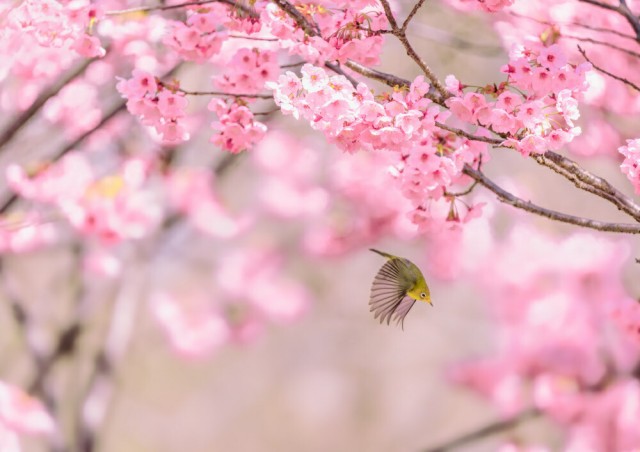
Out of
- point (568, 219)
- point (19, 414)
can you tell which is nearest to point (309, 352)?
point (19, 414)

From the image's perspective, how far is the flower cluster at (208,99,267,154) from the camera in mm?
1761

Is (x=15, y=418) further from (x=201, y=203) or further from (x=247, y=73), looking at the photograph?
(x=247, y=73)

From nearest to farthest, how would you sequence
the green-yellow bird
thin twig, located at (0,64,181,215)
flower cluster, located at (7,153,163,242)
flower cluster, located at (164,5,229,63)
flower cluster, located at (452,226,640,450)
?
1. the green-yellow bird
2. flower cluster, located at (164,5,229,63)
3. thin twig, located at (0,64,181,215)
4. flower cluster, located at (7,153,163,242)
5. flower cluster, located at (452,226,640,450)

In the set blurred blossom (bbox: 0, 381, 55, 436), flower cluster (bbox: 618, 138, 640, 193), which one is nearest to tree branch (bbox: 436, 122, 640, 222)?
flower cluster (bbox: 618, 138, 640, 193)

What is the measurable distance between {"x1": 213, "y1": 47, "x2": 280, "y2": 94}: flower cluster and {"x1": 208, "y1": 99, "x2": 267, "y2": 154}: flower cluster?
6 cm

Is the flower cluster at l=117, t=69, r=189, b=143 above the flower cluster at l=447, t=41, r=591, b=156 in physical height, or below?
below

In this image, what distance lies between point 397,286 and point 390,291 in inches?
1.1

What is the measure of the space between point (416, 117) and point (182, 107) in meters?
0.59

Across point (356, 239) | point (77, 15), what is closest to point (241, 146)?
point (77, 15)

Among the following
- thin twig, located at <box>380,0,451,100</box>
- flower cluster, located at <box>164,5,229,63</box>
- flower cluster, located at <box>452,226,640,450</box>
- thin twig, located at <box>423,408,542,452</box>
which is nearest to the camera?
thin twig, located at <box>380,0,451,100</box>

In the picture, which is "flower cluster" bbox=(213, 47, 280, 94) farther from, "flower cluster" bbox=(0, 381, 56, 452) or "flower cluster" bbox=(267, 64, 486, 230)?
"flower cluster" bbox=(0, 381, 56, 452)

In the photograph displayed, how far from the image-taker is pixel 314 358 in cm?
390

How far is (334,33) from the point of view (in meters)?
1.60

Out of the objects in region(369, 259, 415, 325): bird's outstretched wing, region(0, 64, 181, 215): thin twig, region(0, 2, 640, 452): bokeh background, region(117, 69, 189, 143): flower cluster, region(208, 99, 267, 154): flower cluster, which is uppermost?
region(117, 69, 189, 143): flower cluster
